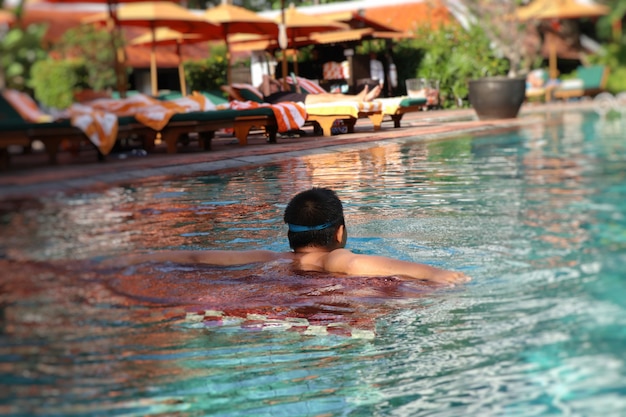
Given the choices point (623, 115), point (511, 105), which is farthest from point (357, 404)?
point (623, 115)

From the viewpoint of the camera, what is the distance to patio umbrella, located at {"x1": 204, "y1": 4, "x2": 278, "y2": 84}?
1406cm

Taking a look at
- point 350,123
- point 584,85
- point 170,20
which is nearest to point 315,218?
point 350,123

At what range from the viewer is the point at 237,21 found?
556 inches

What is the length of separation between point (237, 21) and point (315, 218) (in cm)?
1144

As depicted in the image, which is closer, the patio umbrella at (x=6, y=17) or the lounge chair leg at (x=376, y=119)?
the patio umbrella at (x=6, y=17)

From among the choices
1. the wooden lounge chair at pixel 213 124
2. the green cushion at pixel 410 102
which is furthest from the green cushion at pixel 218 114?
the green cushion at pixel 410 102

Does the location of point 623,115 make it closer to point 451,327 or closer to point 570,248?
point 570,248

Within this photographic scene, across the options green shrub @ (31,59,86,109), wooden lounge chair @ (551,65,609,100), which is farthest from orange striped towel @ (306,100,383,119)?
wooden lounge chair @ (551,65,609,100)

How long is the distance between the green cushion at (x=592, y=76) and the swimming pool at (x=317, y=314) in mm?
18198

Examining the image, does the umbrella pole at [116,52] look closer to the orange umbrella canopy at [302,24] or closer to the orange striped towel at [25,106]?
the orange striped towel at [25,106]

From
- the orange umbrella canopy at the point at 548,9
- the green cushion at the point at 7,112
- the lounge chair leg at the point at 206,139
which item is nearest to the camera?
the green cushion at the point at 7,112

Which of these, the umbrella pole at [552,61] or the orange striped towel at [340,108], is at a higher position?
the umbrella pole at [552,61]

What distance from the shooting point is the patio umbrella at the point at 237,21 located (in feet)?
46.1

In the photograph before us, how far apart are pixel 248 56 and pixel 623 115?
12.6 meters
